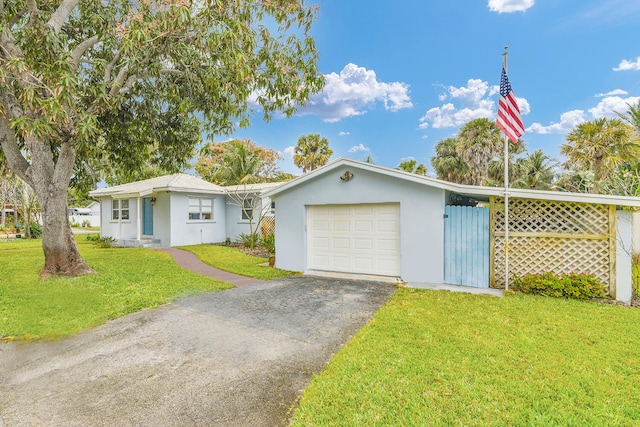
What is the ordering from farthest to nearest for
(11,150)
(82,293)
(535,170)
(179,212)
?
(535,170) < (179,212) < (11,150) < (82,293)

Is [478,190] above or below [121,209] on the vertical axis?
above

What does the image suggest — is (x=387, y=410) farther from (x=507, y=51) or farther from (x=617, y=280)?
(x=507, y=51)

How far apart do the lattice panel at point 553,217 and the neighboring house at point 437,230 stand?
19mm

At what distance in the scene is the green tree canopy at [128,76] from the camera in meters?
6.67

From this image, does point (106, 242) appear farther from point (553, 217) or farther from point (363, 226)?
point (553, 217)

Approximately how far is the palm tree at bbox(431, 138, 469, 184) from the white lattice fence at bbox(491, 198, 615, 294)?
18598mm

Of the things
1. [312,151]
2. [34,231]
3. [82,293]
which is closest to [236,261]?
[82,293]

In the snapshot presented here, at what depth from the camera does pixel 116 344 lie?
4613mm

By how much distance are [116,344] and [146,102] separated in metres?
8.58

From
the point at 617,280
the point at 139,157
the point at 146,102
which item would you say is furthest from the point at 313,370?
the point at 139,157

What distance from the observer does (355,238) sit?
30.5 ft

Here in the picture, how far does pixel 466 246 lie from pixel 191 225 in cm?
1390

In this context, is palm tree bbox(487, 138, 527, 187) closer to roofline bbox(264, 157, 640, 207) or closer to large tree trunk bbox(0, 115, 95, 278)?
roofline bbox(264, 157, 640, 207)

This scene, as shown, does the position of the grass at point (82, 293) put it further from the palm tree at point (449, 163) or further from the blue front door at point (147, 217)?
the palm tree at point (449, 163)
